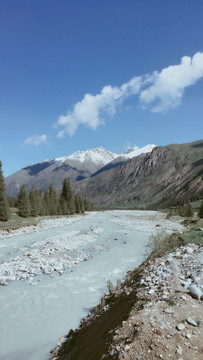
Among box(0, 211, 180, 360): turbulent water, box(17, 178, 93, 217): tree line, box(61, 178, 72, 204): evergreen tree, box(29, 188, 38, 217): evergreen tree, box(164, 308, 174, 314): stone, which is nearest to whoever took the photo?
box(164, 308, 174, 314): stone

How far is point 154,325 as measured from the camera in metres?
5.74

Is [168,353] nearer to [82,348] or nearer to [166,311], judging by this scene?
[166,311]

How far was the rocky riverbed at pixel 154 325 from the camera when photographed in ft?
16.6

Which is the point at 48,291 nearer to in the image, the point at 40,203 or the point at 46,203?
the point at 40,203

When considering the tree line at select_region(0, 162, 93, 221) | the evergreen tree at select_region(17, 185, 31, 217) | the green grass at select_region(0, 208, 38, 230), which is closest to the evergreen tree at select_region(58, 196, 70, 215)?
the tree line at select_region(0, 162, 93, 221)

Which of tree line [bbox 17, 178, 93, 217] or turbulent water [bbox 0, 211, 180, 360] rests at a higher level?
tree line [bbox 17, 178, 93, 217]

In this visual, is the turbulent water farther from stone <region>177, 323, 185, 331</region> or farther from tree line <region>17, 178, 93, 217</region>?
tree line <region>17, 178, 93, 217</region>

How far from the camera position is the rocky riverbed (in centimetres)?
505

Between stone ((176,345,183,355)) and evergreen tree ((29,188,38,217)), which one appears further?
evergreen tree ((29,188,38,217))

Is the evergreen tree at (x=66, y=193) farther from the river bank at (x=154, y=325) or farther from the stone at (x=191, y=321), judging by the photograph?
the stone at (x=191, y=321)

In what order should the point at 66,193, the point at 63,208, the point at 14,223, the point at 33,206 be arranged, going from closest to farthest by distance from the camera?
the point at 14,223
the point at 33,206
the point at 63,208
the point at 66,193

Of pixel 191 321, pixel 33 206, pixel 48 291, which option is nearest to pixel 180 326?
pixel 191 321

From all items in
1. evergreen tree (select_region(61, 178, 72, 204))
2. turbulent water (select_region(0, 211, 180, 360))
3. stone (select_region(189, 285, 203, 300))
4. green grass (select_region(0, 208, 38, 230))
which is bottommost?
turbulent water (select_region(0, 211, 180, 360))

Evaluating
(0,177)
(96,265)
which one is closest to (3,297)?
(96,265)
